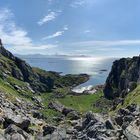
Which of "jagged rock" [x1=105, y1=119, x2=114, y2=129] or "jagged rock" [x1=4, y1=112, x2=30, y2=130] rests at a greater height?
"jagged rock" [x1=105, y1=119, x2=114, y2=129]

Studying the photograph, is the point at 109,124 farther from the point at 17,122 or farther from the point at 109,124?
the point at 17,122

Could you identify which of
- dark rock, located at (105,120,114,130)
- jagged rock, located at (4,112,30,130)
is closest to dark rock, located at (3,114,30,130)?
jagged rock, located at (4,112,30,130)

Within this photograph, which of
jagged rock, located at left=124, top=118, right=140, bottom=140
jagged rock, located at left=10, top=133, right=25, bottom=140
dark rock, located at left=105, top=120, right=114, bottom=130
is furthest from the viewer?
jagged rock, located at left=10, top=133, right=25, bottom=140

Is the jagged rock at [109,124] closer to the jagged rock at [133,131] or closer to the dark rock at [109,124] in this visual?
the dark rock at [109,124]

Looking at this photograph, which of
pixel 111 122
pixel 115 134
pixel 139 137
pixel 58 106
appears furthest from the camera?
pixel 58 106

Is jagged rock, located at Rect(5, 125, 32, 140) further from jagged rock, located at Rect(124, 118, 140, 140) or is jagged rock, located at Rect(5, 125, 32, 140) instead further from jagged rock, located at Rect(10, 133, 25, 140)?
jagged rock, located at Rect(124, 118, 140, 140)

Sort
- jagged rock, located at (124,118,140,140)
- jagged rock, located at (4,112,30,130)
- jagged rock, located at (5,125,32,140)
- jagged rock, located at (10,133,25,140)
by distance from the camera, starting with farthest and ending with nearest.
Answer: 1. jagged rock, located at (4,112,30,130)
2. jagged rock, located at (5,125,32,140)
3. jagged rock, located at (10,133,25,140)
4. jagged rock, located at (124,118,140,140)

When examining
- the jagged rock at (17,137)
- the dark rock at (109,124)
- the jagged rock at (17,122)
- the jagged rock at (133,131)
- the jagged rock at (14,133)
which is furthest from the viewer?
the jagged rock at (17,122)

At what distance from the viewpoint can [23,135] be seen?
64812 millimetres

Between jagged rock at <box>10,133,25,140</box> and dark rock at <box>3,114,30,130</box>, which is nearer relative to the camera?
jagged rock at <box>10,133,25,140</box>

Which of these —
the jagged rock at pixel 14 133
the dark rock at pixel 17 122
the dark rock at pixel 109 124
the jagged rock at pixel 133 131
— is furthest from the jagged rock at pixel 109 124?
the dark rock at pixel 17 122

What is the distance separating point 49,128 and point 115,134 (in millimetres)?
20141

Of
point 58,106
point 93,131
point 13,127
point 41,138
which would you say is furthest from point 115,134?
point 58,106

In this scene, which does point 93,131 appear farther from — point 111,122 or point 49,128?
point 49,128
